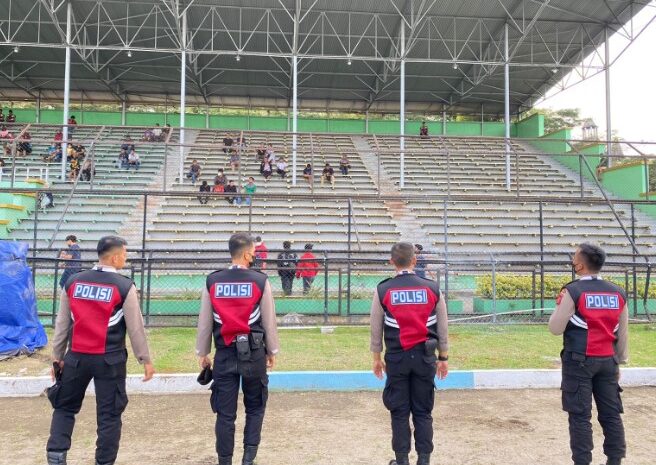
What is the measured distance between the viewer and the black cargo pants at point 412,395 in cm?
370

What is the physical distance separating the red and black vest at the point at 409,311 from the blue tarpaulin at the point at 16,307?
5846 millimetres

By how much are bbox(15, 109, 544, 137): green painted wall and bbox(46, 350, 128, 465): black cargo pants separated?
1034 inches

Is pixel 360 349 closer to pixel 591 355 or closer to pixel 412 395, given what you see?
pixel 412 395

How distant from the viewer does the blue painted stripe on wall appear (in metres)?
5.95

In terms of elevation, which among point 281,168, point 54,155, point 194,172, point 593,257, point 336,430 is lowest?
point 336,430

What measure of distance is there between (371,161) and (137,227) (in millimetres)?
9997

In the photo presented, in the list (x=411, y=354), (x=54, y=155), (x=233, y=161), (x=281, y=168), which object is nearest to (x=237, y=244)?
(x=411, y=354)

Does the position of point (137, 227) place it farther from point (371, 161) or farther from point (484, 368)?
point (484, 368)

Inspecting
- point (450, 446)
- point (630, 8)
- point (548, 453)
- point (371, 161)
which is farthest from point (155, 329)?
point (630, 8)

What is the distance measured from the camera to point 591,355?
3672mm

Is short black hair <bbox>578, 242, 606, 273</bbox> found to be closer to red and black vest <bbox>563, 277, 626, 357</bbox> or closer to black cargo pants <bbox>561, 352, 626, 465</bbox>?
red and black vest <bbox>563, 277, 626, 357</bbox>

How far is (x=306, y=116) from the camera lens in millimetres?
30422

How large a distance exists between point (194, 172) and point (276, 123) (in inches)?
520

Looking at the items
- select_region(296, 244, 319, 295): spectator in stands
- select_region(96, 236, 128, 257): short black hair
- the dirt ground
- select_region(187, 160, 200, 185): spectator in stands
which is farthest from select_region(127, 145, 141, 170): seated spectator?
select_region(96, 236, 128, 257): short black hair
